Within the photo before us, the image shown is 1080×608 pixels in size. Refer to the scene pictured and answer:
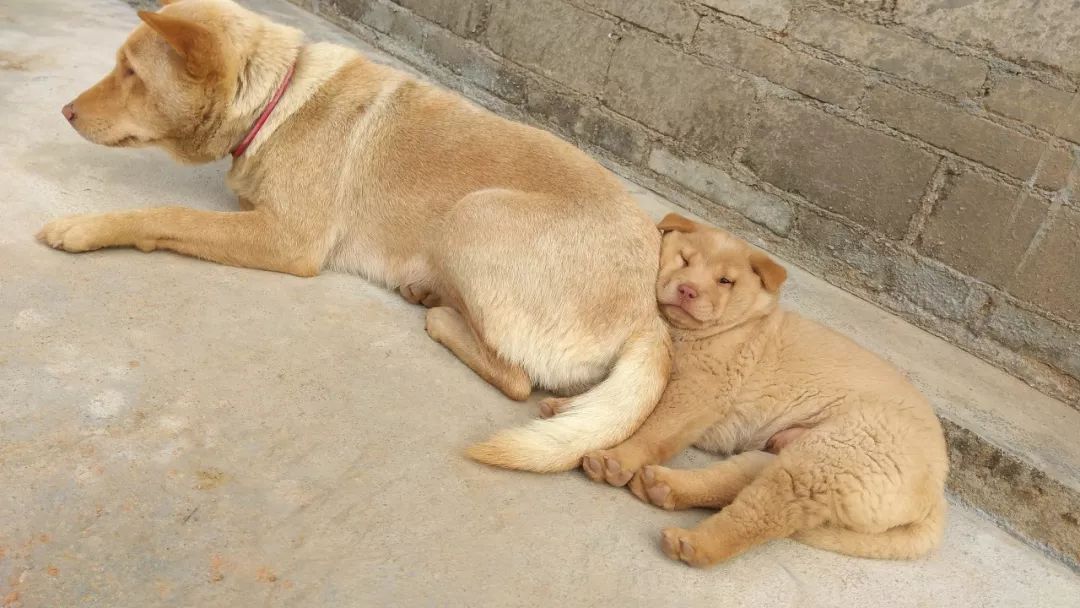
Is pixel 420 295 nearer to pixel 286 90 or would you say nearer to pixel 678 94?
pixel 286 90

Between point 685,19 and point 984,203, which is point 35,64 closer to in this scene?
point 685,19

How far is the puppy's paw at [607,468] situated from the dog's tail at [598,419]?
36 mm

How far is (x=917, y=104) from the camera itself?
376cm

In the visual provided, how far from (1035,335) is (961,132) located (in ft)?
3.27

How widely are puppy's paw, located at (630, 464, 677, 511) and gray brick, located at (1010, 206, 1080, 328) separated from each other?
87.3 inches

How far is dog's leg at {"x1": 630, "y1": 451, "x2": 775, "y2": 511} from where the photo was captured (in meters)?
2.42

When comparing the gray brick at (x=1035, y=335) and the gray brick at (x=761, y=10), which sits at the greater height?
the gray brick at (x=761, y=10)

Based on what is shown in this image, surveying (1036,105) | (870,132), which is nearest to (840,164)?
(870,132)

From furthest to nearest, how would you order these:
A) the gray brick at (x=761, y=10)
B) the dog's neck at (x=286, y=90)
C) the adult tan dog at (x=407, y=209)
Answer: the gray brick at (x=761, y=10)
the dog's neck at (x=286, y=90)
the adult tan dog at (x=407, y=209)

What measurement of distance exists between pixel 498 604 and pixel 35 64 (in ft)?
12.5

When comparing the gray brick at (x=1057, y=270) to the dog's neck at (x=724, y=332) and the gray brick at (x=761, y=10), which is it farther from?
the gray brick at (x=761, y=10)

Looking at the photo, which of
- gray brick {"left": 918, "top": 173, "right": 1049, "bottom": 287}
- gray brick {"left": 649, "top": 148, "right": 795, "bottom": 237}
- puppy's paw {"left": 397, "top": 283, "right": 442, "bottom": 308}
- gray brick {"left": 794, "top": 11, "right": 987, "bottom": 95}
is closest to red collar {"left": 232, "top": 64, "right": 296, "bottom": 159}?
puppy's paw {"left": 397, "top": 283, "right": 442, "bottom": 308}

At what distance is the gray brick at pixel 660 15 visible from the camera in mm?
4445

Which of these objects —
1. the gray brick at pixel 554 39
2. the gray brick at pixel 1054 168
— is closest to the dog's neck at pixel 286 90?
the gray brick at pixel 554 39
